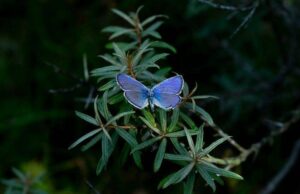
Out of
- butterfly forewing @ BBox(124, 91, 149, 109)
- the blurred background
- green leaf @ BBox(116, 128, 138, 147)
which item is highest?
butterfly forewing @ BBox(124, 91, 149, 109)

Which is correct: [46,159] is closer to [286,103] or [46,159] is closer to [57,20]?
[57,20]

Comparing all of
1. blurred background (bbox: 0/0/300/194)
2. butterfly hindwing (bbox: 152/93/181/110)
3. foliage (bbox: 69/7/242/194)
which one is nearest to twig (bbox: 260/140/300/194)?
blurred background (bbox: 0/0/300/194)

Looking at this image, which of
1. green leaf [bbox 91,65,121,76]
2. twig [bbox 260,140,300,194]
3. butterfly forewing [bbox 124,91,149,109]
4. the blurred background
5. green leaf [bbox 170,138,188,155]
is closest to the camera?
butterfly forewing [bbox 124,91,149,109]

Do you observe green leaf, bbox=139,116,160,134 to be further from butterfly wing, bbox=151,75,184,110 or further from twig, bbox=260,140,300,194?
twig, bbox=260,140,300,194

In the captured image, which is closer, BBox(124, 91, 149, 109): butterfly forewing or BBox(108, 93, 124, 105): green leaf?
BBox(124, 91, 149, 109): butterfly forewing

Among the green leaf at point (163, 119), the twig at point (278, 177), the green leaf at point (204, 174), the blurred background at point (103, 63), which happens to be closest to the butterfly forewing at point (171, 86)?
the green leaf at point (163, 119)

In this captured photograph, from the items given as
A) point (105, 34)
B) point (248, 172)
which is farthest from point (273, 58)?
point (105, 34)

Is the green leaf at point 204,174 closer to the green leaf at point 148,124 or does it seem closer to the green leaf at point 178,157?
the green leaf at point 178,157

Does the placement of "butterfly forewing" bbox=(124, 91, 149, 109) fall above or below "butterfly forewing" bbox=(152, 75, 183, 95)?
below
